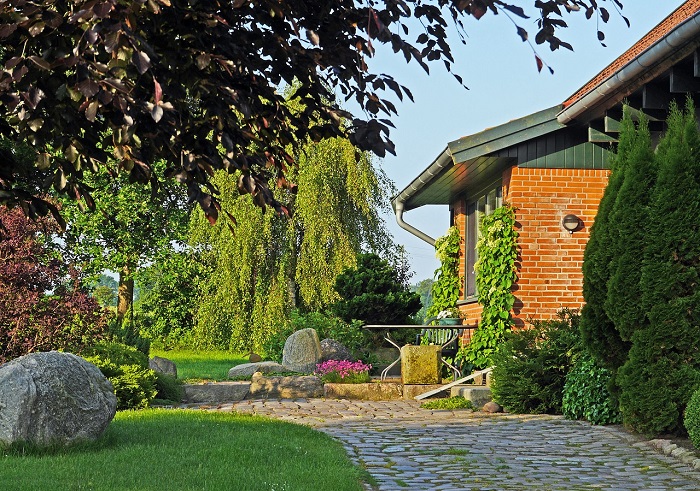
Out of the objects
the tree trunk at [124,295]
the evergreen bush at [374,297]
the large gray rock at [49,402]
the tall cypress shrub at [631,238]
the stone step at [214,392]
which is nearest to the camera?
the large gray rock at [49,402]

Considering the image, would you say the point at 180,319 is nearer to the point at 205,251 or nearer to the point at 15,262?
the point at 205,251

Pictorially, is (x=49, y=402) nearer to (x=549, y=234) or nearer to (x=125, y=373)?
(x=125, y=373)

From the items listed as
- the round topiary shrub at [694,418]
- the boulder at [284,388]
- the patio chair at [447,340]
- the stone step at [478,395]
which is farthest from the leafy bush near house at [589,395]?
the boulder at [284,388]

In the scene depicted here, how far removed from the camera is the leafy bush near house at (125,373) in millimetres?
10984

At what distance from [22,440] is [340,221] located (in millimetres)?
16417

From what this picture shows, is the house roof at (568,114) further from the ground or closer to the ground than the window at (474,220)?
further from the ground

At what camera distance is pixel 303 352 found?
15.4 m

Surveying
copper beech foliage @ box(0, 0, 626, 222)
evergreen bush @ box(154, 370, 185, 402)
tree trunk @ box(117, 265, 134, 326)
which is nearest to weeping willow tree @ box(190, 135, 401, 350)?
tree trunk @ box(117, 265, 134, 326)

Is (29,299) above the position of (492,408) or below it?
above

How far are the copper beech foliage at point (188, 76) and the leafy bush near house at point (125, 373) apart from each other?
7115 mm

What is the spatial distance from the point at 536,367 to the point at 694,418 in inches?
139

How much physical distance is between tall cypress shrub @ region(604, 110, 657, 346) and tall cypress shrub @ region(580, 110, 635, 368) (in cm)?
21

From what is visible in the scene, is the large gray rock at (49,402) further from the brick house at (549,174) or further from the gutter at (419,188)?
the gutter at (419,188)

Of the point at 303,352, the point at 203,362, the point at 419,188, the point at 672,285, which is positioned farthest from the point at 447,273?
the point at 203,362
